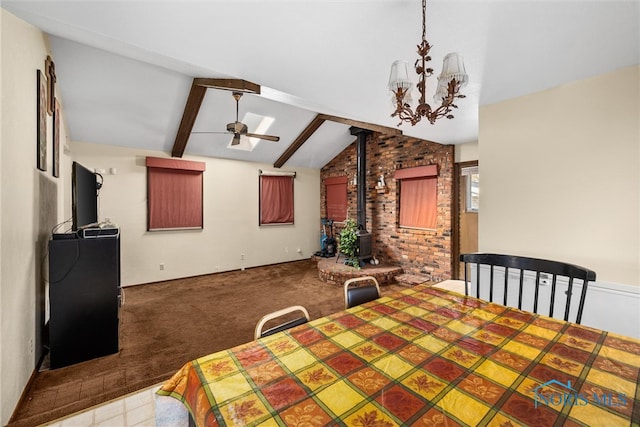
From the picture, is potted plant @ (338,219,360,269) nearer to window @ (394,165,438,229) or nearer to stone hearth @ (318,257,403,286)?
stone hearth @ (318,257,403,286)

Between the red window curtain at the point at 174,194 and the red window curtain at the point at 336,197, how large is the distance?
295 cm

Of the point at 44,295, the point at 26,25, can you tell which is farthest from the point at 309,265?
the point at 26,25

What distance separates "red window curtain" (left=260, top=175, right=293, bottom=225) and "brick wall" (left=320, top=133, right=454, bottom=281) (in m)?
1.37

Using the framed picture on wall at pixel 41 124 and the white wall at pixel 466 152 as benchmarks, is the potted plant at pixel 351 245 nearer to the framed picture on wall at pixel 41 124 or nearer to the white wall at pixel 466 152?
the white wall at pixel 466 152

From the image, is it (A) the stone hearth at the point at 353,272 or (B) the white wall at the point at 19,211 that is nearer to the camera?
(B) the white wall at the point at 19,211

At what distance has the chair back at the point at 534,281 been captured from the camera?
1387 mm

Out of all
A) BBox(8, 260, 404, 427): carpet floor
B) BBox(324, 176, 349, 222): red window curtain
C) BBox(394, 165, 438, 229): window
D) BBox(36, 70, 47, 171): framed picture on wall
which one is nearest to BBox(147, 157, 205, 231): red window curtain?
BBox(8, 260, 404, 427): carpet floor

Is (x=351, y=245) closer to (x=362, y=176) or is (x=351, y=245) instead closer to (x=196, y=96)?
(x=362, y=176)

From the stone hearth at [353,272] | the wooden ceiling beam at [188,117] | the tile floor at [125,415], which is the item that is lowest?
the tile floor at [125,415]

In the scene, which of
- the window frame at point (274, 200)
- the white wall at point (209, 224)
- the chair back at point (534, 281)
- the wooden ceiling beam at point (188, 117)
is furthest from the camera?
the window frame at point (274, 200)

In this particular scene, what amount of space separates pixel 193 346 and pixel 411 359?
2.24 metres

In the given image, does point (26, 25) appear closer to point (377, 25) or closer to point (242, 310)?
point (377, 25)

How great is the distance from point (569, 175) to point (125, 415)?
356 centimetres

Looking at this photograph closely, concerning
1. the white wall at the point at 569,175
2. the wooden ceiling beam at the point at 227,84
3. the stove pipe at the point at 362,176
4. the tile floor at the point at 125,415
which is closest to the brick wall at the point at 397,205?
the stove pipe at the point at 362,176
